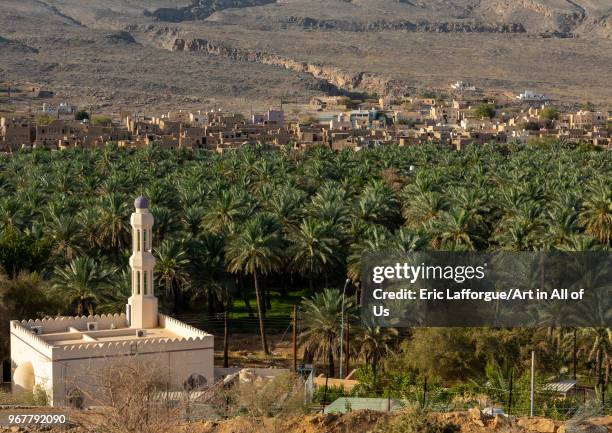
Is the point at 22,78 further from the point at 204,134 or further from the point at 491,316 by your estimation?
the point at 491,316

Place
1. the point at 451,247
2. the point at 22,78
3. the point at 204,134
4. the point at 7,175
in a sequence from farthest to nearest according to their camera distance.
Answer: the point at 22,78 < the point at 204,134 < the point at 7,175 < the point at 451,247

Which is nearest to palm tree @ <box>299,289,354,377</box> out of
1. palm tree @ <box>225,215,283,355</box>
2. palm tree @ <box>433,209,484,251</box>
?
palm tree @ <box>225,215,283,355</box>

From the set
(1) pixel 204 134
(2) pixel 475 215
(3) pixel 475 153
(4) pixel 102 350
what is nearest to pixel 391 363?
(4) pixel 102 350

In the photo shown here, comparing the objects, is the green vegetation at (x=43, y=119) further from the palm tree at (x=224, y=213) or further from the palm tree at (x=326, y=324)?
the palm tree at (x=326, y=324)

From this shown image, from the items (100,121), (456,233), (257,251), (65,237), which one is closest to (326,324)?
(257,251)

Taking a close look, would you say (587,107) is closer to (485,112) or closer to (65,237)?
(485,112)

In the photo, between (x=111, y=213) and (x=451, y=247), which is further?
(x=111, y=213)

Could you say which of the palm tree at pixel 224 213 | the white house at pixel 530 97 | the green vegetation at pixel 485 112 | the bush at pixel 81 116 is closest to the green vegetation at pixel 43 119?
the bush at pixel 81 116

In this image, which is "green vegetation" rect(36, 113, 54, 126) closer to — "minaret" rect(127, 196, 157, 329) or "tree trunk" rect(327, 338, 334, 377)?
"tree trunk" rect(327, 338, 334, 377)
